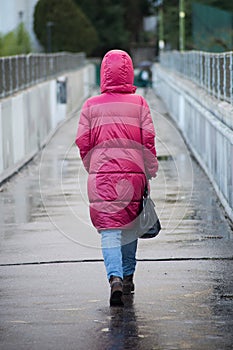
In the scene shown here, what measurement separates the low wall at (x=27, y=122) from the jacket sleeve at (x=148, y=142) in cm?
773

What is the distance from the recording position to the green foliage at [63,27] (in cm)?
6019

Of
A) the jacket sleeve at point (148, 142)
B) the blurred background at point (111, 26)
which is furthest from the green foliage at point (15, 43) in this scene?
the jacket sleeve at point (148, 142)

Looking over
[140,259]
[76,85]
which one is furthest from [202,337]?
[76,85]

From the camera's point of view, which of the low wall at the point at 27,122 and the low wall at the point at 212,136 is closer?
the low wall at the point at 212,136

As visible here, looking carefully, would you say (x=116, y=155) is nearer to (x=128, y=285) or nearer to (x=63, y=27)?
(x=128, y=285)

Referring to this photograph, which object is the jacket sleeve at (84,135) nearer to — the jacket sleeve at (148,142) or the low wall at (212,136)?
the jacket sleeve at (148,142)

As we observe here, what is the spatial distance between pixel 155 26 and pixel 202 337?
104m

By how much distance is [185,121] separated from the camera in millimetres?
23484

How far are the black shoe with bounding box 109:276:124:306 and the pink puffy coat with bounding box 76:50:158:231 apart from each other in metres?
0.37

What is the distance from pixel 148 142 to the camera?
314 inches

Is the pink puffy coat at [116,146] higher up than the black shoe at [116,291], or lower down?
higher up

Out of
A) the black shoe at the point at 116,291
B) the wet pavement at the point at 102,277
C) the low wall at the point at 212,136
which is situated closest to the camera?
the wet pavement at the point at 102,277

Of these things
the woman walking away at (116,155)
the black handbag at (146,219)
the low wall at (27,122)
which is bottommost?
the low wall at (27,122)

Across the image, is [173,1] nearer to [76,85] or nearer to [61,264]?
[76,85]
